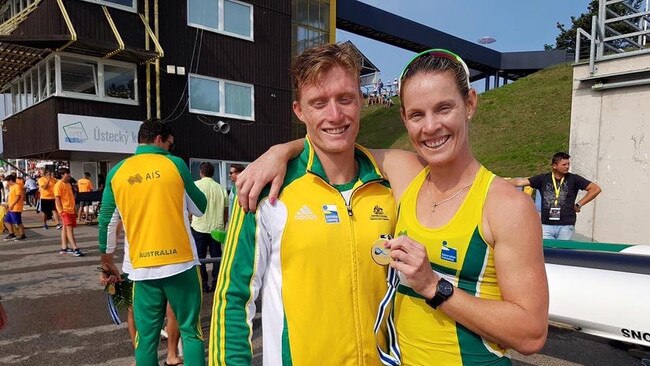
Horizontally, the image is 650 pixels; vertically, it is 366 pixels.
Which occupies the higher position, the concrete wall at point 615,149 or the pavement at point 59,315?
the concrete wall at point 615,149

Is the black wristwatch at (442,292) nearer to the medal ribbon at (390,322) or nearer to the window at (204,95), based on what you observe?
the medal ribbon at (390,322)

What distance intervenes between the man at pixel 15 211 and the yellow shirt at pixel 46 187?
1181mm

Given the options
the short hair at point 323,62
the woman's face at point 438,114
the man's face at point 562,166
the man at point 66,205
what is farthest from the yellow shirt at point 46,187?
the woman's face at point 438,114

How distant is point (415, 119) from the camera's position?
5.27 feet

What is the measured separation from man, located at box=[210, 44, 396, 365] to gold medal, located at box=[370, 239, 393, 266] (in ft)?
0.39

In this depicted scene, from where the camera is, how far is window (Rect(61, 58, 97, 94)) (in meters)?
13.8

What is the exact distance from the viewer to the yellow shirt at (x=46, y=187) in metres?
13.4

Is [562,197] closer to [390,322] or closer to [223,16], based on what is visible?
[390,322]

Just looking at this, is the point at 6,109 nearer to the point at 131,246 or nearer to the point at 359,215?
the point at 131,246

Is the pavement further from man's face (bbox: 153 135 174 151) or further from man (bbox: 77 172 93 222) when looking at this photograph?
man (bbox: 77 172 93 222)

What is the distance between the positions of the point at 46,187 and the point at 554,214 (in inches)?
567

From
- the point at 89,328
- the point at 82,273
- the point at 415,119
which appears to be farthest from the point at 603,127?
the point at 82,273

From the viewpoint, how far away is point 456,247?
4.83 ft

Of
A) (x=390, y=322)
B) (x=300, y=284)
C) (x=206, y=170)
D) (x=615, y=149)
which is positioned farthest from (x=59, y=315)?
(x=615, y=149)
